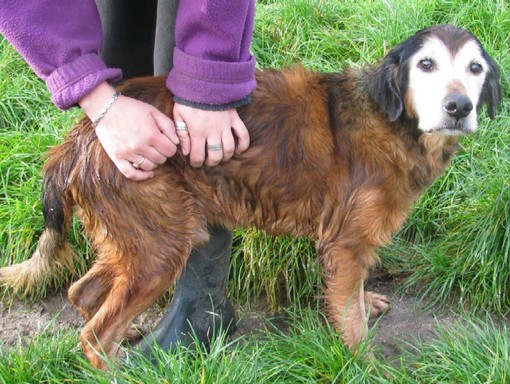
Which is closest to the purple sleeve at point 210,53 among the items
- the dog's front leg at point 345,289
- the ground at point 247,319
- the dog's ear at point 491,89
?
the dog's front leg at point 345,289

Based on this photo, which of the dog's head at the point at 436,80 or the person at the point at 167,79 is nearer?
the person at the point at 167,79

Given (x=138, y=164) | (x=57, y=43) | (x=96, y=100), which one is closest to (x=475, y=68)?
(x=138, y=164)

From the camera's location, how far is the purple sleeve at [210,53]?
90.6 inches

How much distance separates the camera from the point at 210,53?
2326 millimetres

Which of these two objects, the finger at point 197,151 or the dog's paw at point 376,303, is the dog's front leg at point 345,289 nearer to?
the dog's paw at point 376,303

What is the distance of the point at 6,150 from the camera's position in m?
3.84

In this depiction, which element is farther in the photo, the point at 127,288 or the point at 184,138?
the point at 127,288

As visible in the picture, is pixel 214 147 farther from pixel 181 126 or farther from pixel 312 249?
pixel 312 249

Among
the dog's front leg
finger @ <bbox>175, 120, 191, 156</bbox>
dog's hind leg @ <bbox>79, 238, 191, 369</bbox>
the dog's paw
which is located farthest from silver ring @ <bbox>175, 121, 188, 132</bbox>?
the dog's paw

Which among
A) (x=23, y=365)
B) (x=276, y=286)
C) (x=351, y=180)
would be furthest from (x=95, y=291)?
(x=351, y=180)

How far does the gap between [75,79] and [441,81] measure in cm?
141

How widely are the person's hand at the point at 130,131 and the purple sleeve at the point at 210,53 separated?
0.15 m

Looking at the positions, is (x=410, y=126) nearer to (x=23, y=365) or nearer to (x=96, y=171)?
(x=96, y=171)

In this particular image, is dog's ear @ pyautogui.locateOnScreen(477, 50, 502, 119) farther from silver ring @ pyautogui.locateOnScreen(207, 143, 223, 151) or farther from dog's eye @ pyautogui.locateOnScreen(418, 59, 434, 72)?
silver ring @ pyautogui.locateOnScreen(207, 143, 223, 151)
